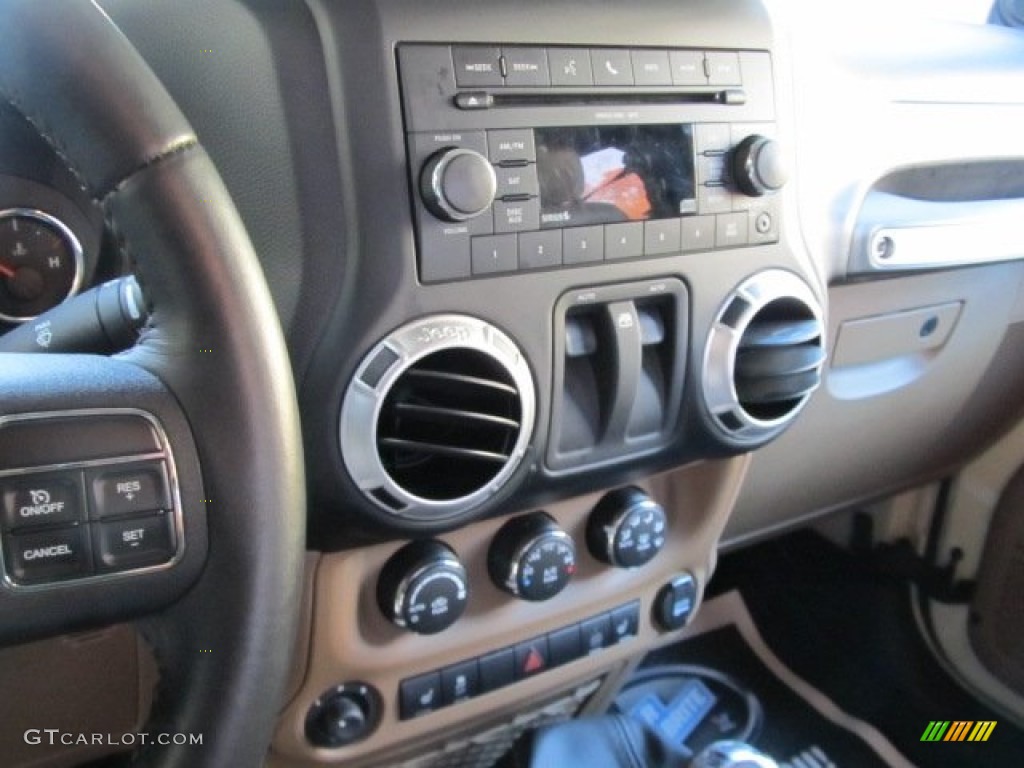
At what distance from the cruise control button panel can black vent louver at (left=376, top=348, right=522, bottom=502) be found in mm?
193

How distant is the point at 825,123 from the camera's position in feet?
2.98

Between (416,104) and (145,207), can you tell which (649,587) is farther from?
(145,207)

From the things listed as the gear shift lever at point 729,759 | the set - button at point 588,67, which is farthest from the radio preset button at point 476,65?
the gear shift lever at point 729,759

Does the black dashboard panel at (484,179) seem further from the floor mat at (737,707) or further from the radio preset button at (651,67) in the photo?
the floor mat at (737,707)

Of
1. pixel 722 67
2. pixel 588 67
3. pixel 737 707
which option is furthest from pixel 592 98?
pixel 737 707

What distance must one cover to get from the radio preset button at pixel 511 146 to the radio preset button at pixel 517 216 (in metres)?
0.03

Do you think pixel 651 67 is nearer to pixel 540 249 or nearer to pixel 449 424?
pixel 540 249

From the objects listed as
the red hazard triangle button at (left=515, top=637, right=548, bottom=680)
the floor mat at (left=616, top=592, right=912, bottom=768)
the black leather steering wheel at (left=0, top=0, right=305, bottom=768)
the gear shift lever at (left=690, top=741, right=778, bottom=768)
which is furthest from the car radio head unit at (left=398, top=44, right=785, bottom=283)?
the floor mat at (left=616, top=592, right=912, bottom=768)

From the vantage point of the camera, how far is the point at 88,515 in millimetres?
447

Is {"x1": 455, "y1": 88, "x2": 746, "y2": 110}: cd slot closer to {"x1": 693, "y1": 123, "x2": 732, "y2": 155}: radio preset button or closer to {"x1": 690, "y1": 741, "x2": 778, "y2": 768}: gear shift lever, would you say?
{"x1": 693, "y1": 123, "x2": 732, "y2": 155}: radio preset button

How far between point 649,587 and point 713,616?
0.72 m

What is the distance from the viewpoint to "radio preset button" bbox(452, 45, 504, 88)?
637mm

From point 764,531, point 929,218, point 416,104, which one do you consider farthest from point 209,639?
point 764,531

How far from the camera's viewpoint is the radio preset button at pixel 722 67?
0.75m
